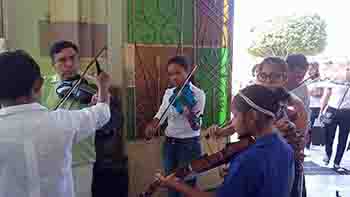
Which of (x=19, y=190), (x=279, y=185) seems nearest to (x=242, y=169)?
(x=279, y=185)

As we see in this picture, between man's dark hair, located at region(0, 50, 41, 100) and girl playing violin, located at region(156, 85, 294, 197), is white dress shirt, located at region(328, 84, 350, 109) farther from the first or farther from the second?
man's dark hair, located at region(0, 50, 41, 100)

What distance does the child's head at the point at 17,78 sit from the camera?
1101 millimetres

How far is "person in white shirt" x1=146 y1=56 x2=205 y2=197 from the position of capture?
2453mm

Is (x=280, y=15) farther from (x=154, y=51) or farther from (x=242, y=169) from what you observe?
(x=242, y=169)

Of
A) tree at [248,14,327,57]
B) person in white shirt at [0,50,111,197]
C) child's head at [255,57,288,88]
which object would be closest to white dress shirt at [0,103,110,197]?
person in white shirt at [0,50,111,197]

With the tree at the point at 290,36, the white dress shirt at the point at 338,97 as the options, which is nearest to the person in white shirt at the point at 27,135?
the white dress shirt at the point at 338,97

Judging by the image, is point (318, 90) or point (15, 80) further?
point (318, 90)

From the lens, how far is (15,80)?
3.62 ft

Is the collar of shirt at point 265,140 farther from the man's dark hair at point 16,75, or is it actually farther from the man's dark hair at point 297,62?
the man's dark hair at point 297,62

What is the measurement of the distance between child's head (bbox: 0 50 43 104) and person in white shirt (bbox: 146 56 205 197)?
139 cm

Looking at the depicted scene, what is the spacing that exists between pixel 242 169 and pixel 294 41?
633cm

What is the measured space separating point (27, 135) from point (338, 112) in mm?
3906

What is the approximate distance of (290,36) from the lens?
23.2ft

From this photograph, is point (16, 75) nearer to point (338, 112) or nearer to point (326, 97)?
point (338, 112)
